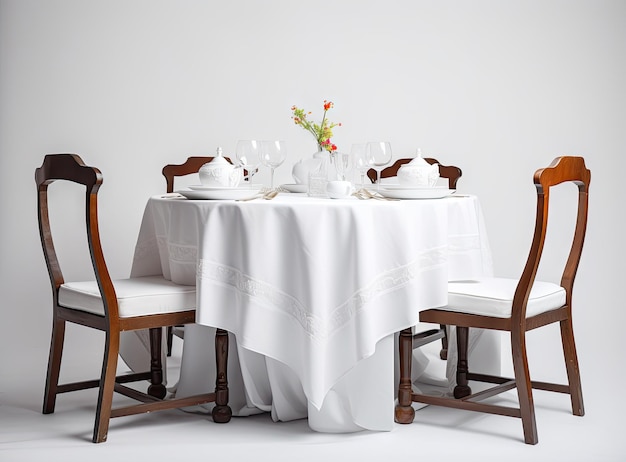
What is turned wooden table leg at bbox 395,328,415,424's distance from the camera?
127 inches

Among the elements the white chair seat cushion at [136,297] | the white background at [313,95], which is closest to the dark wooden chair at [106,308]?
the white chair seat cushion at [136,297]

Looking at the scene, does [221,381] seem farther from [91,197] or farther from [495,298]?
[495,298]

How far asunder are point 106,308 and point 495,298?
1393 mm

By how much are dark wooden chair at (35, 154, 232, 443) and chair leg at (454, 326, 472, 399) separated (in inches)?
40.7

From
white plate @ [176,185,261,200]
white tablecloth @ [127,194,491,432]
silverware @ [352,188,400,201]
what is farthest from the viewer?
silverware @ [352,188,400,201]

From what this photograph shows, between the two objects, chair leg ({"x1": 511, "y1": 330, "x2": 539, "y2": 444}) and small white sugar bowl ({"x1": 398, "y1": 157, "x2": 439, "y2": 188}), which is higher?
small white sugar bowl ({"x1": 398, "y1": 157, "x2": 439, "y2": 188})

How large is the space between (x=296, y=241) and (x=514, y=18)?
334 centimetres

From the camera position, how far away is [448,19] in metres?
5.68

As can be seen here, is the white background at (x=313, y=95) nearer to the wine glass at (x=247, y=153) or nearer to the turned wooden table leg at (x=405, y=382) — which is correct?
the wine glass at (x=247, y=153)

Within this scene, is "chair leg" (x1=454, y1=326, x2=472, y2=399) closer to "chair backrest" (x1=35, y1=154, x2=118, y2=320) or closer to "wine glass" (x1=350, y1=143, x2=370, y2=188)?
"wine glass" (x1=350, y1=143, x2=370, y2=188)

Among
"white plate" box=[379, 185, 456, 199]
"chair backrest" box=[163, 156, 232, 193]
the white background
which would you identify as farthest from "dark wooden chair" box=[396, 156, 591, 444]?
the white background

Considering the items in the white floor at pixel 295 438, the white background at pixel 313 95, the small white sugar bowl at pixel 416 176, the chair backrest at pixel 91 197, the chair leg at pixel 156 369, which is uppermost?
the white background at pixel 313 95

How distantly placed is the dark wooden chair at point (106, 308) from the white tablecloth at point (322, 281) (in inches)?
6.4

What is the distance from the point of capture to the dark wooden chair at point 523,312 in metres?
3.00
